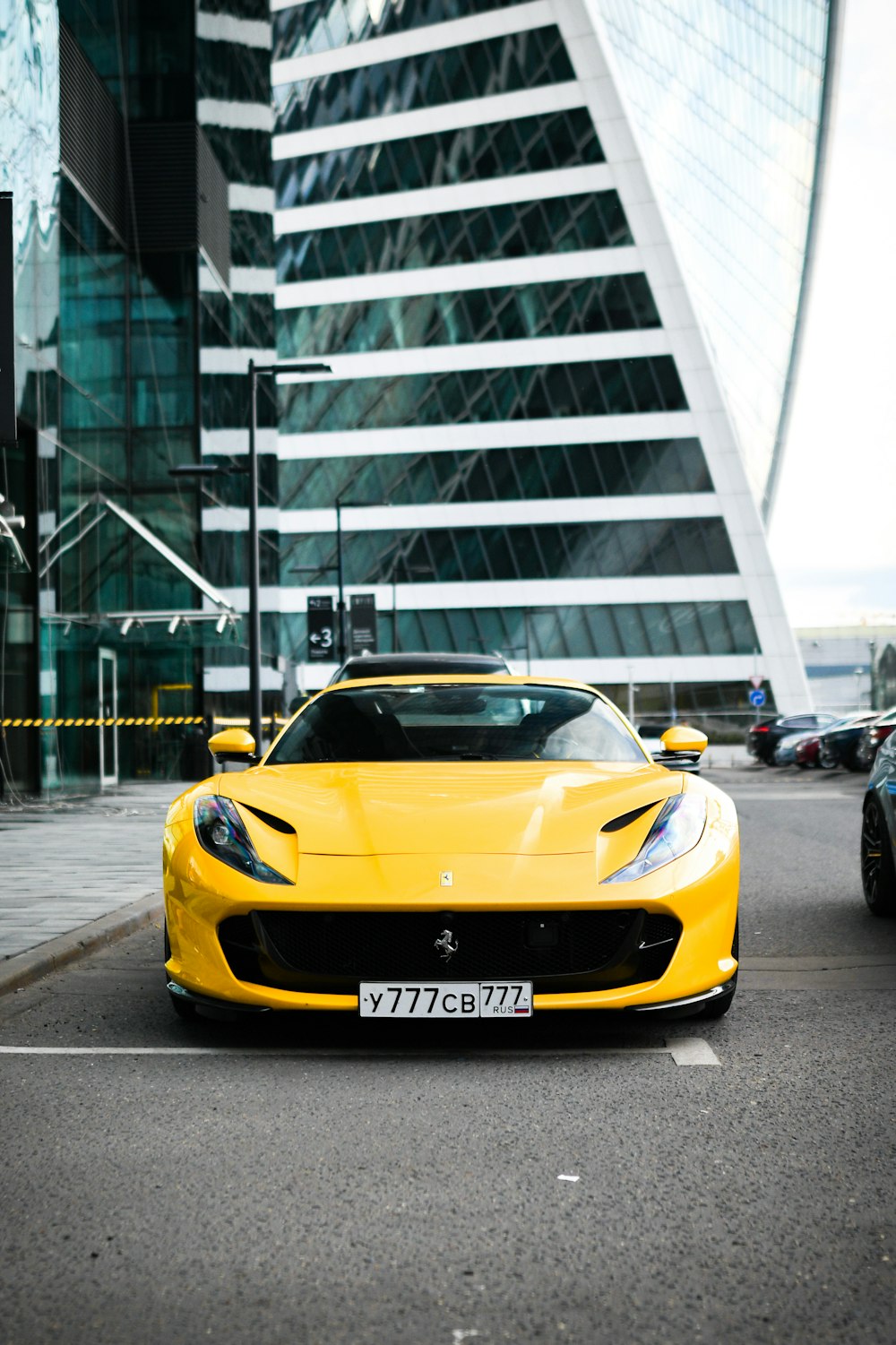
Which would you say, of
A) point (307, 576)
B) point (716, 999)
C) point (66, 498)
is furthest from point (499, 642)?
point (716, 999)

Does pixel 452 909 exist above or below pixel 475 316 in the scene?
below

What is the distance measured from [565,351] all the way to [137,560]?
3825cm

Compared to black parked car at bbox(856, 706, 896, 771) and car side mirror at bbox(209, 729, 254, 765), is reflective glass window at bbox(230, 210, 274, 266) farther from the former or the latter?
car side mirror at bbox(209, 729, 254, 765)

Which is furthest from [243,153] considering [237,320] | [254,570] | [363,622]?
[254,570]

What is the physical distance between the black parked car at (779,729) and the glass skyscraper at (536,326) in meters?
19.0

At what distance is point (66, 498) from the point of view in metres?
25.2

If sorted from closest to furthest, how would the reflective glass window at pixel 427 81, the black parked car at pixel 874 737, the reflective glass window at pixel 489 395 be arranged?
the black parked car at pixel 874 737
the reflective glass window at pixel 489 395
the reflective glass window at pixel 427 81

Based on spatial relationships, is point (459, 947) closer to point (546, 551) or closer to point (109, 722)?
point (109, 722)

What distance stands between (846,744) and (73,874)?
23.2m

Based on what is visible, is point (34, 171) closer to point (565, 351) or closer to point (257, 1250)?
point (257, 1250)

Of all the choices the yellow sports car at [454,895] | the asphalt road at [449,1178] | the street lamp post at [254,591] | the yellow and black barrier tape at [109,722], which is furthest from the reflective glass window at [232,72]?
the asphalt road at [449,1178]

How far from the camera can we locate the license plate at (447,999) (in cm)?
486

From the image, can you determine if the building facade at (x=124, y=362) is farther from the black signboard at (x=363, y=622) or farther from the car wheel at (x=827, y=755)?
the car wheel at (x=827, y=755)

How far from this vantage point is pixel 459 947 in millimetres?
4918
